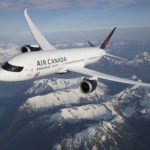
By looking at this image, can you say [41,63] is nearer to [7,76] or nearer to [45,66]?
[45,66]

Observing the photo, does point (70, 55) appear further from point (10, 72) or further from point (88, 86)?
point (10, 72)

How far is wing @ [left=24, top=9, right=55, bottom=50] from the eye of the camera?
38200 mm

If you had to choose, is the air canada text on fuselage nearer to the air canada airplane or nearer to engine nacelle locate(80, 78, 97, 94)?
the air canada airplane

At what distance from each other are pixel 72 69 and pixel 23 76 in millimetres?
10612

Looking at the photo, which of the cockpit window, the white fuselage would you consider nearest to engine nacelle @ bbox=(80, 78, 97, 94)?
the white fuselage

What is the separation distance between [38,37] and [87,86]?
23.8m

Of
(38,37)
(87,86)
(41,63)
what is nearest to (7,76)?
(41,63)

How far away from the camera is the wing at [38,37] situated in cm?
3820

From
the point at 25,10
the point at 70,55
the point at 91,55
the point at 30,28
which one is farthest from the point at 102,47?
the point at 25,10

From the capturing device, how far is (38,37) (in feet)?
132

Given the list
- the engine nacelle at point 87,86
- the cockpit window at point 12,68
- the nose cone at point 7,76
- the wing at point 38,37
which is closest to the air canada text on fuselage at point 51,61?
the cockpit window at point 12,68

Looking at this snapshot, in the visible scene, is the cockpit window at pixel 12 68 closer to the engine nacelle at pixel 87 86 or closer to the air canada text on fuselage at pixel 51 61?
the air canada text on fuselage at pixel 51 61

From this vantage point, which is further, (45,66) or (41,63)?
(45,66)

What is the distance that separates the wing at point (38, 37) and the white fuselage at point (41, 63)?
8.83 meters
